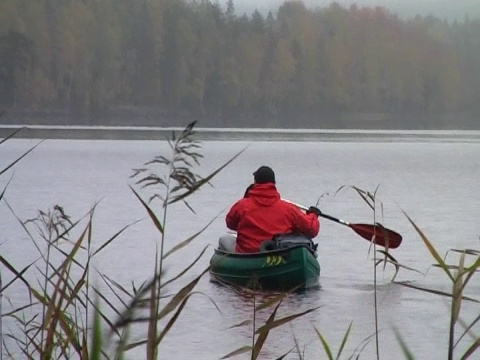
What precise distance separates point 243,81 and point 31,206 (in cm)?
8151

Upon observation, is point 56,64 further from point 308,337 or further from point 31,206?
point 308,337

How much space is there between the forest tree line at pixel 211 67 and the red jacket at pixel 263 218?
236 ft

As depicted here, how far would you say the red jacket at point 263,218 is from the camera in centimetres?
1201

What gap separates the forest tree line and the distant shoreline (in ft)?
3.37

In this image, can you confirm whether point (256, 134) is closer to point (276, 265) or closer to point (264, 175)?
point (276, 265)

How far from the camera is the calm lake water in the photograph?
1059cm

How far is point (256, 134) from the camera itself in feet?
326

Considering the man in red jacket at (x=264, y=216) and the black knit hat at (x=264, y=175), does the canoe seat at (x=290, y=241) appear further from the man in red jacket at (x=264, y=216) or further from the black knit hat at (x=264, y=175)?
the black knit hat at (x=264, y=175)

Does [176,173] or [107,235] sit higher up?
[176,173]

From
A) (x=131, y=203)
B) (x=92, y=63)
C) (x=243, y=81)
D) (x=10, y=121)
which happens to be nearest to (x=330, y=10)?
(x=243, y=81)

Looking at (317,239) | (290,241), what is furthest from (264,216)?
(317,239)

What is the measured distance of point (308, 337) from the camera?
35.4 feet

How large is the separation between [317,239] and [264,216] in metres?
9.27

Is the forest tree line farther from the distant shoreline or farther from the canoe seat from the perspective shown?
the canoe seat
